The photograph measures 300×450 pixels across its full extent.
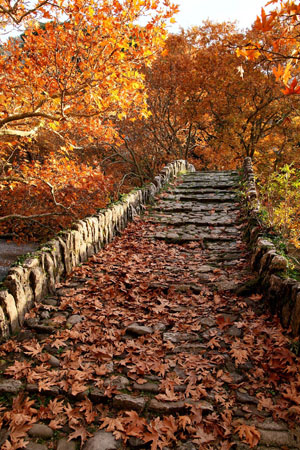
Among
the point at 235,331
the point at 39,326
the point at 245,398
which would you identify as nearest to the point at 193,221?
the point at 235,331

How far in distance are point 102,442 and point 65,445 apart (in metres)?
0.29

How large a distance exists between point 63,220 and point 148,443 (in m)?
11.2

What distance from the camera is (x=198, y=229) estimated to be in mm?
7676

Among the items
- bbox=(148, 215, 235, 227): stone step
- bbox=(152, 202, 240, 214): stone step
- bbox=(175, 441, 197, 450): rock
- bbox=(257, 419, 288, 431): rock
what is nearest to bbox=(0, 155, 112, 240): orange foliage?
bbox=(152, 202, 240, 214): stone step

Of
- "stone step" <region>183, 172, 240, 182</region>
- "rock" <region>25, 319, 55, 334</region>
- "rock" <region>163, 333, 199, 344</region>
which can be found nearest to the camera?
"rock" <region>163, 333, 199, 344</region>

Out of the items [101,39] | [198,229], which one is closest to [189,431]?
[198,229]

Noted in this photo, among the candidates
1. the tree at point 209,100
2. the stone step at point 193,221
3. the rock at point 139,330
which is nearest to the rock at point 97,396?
the rock at point 139,330

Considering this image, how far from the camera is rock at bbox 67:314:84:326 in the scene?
3818 mm

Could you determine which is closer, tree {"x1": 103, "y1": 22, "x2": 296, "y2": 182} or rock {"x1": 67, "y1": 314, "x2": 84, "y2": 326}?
rock {"x1": 67, "y1": 314, "x2": 84, "y2": 326}

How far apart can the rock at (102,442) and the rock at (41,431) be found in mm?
330

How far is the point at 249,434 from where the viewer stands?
7.51ft

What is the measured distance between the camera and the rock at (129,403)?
2.62m

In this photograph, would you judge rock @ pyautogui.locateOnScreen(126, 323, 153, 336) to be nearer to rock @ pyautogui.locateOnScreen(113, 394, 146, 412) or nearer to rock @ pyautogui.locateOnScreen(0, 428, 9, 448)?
rock @ pyautogui.locateOnScreen(113, 394, 146, 412)

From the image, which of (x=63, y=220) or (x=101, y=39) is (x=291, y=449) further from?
(x=63, y=220)
